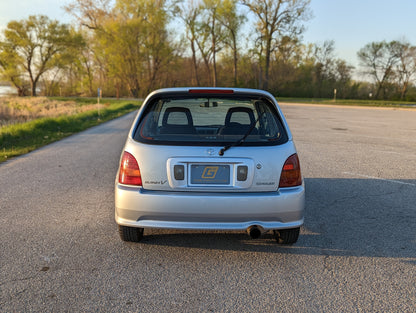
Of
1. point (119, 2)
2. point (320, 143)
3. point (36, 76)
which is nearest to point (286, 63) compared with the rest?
point (119, 2)

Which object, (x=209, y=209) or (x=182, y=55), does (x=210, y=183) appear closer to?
(x=209, y=209)

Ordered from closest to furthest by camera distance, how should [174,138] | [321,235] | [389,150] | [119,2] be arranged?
[174,138]
[321,235]
[389,150]
[119,2]

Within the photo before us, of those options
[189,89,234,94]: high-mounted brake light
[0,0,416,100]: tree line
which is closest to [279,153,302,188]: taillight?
[189,89,234,94]: high-mounted brake light

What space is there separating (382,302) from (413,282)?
530 millimetres

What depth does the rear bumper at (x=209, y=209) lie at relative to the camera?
319 cm

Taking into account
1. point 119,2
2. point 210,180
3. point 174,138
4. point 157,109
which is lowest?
point 210,180

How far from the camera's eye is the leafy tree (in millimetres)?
56062

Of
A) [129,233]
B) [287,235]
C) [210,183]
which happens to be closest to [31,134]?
[129,233]

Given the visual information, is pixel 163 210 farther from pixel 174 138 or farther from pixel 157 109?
pixel 157 109

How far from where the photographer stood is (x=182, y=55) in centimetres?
5681

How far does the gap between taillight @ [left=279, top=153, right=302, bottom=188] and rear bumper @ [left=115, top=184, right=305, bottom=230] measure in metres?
0.07

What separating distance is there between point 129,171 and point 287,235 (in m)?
1.68

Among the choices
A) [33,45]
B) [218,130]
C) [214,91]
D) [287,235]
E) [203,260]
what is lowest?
[203,260]

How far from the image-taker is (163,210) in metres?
3.22
